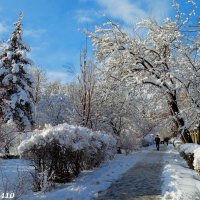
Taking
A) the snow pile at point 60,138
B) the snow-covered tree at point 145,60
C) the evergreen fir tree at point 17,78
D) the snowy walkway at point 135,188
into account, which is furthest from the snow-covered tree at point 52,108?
the snowy walkway at point 135,188

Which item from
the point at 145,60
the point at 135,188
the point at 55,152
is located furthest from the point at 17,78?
the point at 135,188

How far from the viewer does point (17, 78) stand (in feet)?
107

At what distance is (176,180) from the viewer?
11.8 metres

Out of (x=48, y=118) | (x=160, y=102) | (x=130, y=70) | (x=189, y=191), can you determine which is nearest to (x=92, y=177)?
(x=189, y=191)

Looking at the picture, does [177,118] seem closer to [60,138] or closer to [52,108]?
[60,138]

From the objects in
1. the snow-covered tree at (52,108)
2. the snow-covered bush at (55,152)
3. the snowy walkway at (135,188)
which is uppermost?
the snow-covered tree at (52,108)

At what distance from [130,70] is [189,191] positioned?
1225 cm

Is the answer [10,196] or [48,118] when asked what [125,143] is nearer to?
[48,118]

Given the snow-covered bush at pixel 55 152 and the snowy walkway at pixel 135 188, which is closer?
the snowy walkway at pixel 135 188

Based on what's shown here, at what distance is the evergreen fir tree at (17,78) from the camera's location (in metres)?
31.6

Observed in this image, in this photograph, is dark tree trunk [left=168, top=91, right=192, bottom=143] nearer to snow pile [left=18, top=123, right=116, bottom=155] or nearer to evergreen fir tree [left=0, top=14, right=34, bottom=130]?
snow pile [left=18, top=123, right=116, bottom=155]

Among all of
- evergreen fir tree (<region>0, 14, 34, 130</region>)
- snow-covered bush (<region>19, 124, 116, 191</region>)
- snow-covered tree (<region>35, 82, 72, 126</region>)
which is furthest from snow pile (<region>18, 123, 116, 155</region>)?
snow-covered tree (<region>35, 82, 72, 126</region>)

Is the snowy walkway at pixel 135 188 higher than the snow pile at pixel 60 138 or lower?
lower

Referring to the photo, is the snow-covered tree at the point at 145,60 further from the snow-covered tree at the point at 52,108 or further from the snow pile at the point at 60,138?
the snow-covered tree at the point at 52,108
